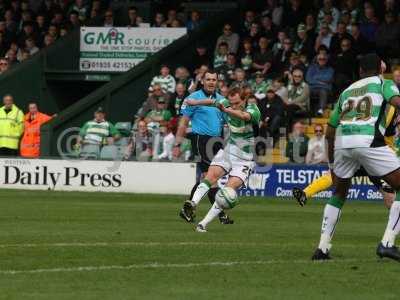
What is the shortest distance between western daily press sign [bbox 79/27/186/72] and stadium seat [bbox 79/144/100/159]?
4867mm

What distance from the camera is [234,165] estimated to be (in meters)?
15.8

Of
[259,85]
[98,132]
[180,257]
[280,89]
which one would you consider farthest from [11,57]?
[180,257]

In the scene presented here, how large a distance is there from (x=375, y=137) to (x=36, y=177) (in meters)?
16.5

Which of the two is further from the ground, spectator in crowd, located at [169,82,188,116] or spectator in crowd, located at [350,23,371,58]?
spectator in crowd, located at [350,23,371,58]

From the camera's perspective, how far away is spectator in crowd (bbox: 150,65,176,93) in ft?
95.5

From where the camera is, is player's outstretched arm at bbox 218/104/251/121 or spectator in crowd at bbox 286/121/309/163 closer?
player's outstretched arm at bbox 218/104/251/121

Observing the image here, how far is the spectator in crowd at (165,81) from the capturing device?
29109mm

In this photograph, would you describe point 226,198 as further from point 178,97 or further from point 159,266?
point 178,97

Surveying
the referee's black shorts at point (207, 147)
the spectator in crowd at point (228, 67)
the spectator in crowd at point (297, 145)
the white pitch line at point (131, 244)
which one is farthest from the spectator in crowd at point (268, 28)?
the white pitch line at point (131, 244)

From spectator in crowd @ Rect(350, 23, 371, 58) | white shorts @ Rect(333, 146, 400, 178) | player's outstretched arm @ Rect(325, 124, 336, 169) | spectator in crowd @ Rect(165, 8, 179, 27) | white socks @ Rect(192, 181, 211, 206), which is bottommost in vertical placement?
white socks @ Rect(192, 181, 211, 206)

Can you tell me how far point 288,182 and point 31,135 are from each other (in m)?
6.85

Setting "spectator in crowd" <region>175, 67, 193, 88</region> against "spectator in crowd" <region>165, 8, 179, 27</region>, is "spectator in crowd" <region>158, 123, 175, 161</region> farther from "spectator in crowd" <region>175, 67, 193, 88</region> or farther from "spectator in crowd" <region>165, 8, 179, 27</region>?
"spectator in crowd" <region>165, 8, 179, 27</region>

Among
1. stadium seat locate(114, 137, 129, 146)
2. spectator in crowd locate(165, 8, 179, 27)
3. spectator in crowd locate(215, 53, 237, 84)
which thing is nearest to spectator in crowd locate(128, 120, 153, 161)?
stadium seat locate(114, 137, 129, 146)

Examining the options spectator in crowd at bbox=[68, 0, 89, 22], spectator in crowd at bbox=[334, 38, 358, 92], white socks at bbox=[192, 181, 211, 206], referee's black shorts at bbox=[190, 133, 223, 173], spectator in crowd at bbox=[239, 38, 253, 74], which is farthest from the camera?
spectator in crowd at bbox=[68, 0, 89, 22]
